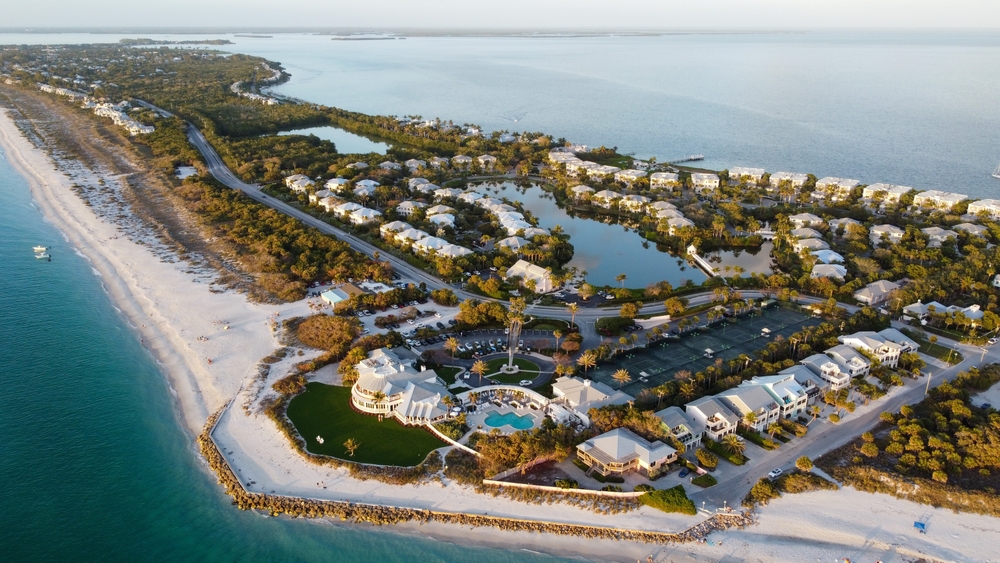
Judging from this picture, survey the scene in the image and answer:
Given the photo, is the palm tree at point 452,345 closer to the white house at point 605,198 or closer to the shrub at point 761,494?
the shrub at point 761,494

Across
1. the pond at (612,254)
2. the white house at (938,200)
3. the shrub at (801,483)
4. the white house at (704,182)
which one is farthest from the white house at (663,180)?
the shrub at (801,483)

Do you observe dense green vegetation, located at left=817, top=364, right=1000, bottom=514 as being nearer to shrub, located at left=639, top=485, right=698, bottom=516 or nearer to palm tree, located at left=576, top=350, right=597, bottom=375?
shrub, located at left=639, top=485, right=698, bottom=516

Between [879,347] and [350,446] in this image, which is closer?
[350,446]

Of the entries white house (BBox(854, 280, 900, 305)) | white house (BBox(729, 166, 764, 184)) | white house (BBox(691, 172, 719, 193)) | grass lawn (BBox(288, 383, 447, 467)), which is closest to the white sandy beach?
grass lawn (BBox(288, 383, 447, 467))

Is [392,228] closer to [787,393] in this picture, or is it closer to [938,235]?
[787,393]

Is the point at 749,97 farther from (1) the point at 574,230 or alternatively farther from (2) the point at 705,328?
(2) the point at 705,328

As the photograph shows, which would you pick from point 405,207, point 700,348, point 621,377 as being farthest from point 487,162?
point 621,377

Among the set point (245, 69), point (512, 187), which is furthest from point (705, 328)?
point (245, 69)
